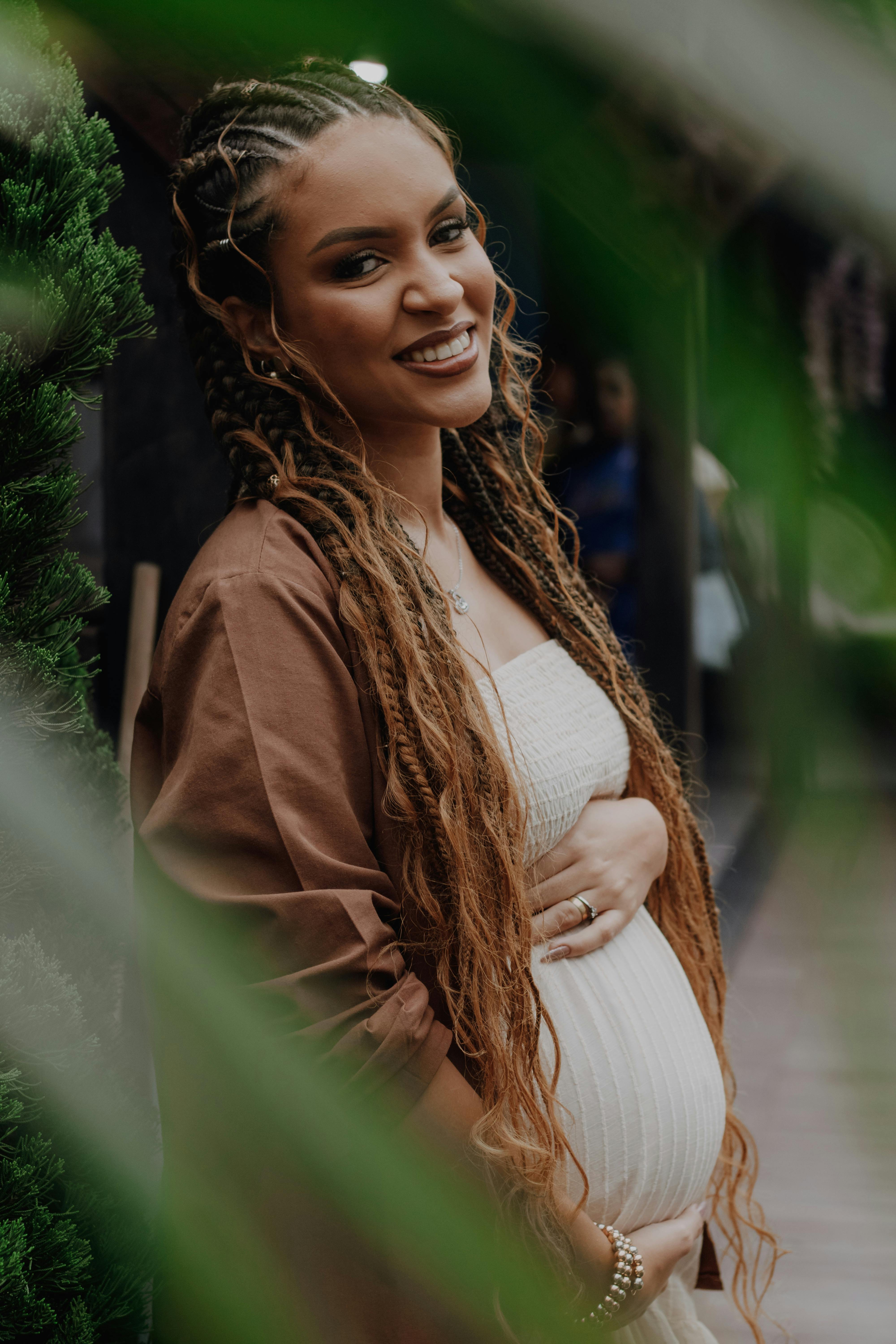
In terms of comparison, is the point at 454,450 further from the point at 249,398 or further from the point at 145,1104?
the point at 145,1104

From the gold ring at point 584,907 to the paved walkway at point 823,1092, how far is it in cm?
102

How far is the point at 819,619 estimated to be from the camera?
1399 mm

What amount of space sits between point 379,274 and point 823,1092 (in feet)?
8.84

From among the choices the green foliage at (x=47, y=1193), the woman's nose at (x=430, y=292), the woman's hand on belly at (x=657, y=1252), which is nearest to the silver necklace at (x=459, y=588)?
the woman's nose at (x=430, y=292)

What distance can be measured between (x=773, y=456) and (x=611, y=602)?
3784 mm

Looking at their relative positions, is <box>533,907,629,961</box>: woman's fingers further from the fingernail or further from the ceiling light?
the ceiling light

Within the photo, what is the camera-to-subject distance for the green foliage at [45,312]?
1.00 m

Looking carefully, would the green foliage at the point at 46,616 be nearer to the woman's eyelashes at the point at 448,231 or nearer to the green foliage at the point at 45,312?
the green foliage at the point at 45,312

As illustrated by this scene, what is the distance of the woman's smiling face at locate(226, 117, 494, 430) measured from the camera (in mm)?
1115

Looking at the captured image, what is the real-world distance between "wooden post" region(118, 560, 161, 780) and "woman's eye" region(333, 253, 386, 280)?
0.66 metres

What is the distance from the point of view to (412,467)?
1281mm

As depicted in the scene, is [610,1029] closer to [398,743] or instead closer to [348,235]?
[398,743]

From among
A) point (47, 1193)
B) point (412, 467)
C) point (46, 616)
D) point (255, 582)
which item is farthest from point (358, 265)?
point (47, 1193)

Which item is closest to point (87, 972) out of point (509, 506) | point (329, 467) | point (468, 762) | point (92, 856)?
point (92, 856)
